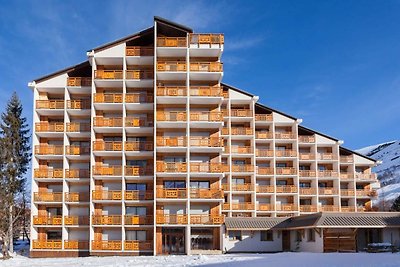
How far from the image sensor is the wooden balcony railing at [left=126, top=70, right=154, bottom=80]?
48219mm

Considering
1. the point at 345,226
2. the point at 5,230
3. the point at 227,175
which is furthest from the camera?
the point at 227,175

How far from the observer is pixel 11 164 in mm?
48250

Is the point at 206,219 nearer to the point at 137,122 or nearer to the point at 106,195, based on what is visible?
the point at 106,195

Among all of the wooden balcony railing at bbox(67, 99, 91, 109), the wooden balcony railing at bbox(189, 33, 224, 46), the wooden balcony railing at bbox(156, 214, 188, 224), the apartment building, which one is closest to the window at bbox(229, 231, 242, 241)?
the apartment building

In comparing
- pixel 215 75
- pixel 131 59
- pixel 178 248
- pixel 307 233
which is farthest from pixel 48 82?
pixel 307 233

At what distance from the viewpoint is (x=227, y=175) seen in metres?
55.2

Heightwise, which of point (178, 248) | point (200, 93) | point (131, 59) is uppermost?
point (131, 59)

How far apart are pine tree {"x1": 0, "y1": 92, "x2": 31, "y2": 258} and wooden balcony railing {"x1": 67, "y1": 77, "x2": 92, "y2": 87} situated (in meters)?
6.96

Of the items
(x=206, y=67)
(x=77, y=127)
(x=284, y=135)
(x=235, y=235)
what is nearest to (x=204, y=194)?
(x=235, y=235)

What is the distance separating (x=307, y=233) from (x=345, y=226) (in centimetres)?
466

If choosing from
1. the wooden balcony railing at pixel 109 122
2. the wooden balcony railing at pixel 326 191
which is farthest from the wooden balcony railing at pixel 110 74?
the wooden balcony railing at pixel 326 191

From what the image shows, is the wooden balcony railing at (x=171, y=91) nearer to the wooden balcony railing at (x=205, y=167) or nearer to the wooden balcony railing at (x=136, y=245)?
the wooden balcony railing at (x=205, y=167)

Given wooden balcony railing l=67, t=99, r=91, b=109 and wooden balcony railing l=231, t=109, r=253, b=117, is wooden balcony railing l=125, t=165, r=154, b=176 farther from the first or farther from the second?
wooden balcony railing l=231, t=109, r=253, b=117

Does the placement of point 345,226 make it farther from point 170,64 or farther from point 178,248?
point 170,64
